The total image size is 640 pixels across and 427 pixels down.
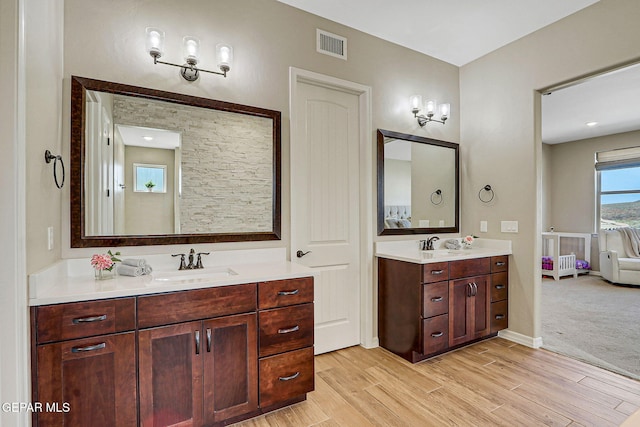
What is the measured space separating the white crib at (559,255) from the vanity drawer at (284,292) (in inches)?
226

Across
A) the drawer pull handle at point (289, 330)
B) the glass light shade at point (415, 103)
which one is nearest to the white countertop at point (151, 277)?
the drawer pull handle at point (289, 330)

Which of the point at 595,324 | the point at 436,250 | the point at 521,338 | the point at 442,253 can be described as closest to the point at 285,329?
the point at 442,253

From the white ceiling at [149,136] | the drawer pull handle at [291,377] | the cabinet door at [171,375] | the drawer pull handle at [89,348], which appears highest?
the white ceiling at [149,136]

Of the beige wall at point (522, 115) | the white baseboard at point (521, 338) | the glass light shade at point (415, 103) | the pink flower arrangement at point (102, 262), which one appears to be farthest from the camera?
the glass light shade at point (415, 103)

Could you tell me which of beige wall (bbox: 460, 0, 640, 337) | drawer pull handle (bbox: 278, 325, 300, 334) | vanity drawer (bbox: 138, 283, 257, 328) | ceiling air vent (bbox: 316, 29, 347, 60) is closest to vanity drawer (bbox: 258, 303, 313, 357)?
drawer pull handle (bbox: 278, 325, 300, 334)

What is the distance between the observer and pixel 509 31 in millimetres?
2986

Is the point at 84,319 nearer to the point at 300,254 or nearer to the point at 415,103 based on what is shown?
the point at 300,254

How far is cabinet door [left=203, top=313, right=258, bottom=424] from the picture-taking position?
5.73ft

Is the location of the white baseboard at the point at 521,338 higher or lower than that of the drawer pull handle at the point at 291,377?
lower

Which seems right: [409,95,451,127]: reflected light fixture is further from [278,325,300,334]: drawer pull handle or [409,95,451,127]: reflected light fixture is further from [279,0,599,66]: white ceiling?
[278,325,300,334]: drawer pull handle

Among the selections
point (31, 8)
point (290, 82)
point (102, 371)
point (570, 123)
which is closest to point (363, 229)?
point (290, 82)

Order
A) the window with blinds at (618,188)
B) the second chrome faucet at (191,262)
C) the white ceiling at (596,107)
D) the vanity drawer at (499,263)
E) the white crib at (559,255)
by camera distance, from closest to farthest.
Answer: the second chrome faucet at (191,262) → the vanity drawer at (499,263) → the white ceiling at (596,107) → the white crib at (559,255) → the window with blinds at (618,188)

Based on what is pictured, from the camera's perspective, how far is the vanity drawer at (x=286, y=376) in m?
1.91

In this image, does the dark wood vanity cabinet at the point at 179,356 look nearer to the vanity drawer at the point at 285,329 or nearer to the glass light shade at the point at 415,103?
the vanity drawer at the point at 285,329
